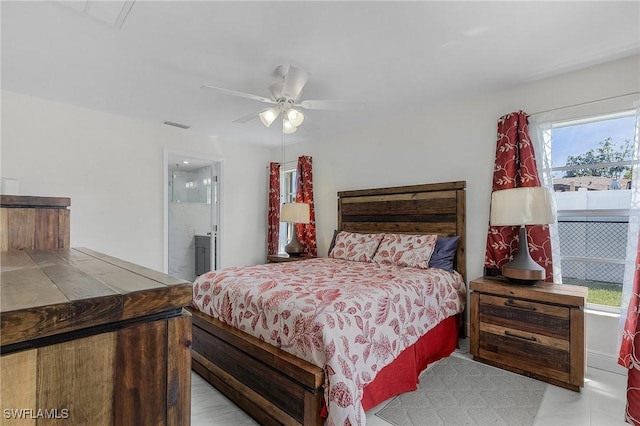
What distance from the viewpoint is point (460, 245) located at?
3.15 meters

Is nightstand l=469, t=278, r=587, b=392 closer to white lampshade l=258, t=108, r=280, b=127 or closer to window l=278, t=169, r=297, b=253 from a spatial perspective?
white lampshade l=258, t=108, r=280, b=127

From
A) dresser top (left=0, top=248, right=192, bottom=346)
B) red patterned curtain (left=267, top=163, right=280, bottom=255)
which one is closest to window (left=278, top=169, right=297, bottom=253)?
red patterned curtain (left=267, top=163, right=280, bottom=255)

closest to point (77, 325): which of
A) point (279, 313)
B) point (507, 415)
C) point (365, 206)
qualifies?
point (279, 313)

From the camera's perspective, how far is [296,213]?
4.19 m

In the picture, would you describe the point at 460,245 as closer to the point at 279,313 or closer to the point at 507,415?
the point at 507,415

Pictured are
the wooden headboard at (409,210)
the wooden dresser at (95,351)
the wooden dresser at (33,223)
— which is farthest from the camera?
the wooden headboard at (409,210)

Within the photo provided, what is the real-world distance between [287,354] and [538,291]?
75.9 inches

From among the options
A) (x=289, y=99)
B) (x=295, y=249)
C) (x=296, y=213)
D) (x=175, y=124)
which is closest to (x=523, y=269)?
(x=289, y=99)

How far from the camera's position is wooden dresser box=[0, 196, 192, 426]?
0.37m

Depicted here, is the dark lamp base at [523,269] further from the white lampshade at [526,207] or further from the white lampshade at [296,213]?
the white lampshade at [296,213]

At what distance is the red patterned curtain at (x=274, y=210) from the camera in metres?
5.06

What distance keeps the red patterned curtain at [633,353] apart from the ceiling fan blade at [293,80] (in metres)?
2.70

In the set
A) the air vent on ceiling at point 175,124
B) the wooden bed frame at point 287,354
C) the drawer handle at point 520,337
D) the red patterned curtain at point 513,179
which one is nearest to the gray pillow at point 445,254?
the wooden bed frame at point 287,354

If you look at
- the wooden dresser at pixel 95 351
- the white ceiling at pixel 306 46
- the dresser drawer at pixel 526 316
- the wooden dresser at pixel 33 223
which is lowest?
the dresser drawer at pixel 526 316
